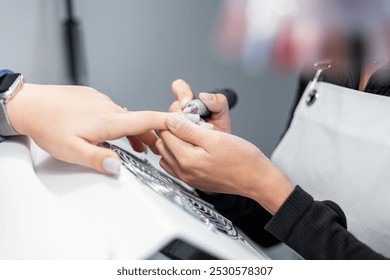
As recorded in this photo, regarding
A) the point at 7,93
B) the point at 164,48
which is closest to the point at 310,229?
the point at 7,93

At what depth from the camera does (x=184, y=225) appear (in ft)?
1.25

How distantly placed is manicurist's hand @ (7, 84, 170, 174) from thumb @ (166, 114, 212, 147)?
0.01 m

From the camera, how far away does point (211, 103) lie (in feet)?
2.17

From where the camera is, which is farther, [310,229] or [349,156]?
[349,156]

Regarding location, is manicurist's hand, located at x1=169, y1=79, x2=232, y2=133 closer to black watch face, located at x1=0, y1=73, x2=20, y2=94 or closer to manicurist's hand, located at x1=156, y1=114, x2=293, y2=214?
manicurist's hand, located at x1=156, y1=114, x2=293, y2=214

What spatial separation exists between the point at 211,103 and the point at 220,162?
16 centimetres

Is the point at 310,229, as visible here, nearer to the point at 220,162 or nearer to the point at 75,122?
the point at 220,162

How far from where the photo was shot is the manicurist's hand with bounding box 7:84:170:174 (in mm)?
446

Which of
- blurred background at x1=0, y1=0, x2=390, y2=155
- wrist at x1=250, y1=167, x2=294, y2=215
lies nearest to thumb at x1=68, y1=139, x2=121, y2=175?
wrist at x1=250, y1=167, x2=294, y2=215

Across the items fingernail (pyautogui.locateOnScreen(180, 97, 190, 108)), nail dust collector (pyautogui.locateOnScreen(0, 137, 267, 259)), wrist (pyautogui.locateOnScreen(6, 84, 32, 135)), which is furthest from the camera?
fingernail (pyautogui.locateOnScreen(180, 97, 190, 108))

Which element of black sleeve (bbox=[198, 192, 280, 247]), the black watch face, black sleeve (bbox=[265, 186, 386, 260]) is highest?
the black watch face

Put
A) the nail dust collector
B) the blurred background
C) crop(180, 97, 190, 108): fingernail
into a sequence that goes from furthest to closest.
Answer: the blurred background
crop(180, 97, 190, 108): fingernail
the nail dust collector

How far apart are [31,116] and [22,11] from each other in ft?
1.70

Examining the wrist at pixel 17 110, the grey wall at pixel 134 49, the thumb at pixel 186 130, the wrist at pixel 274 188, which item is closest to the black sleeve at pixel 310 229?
the wrist at pixel 274 188
